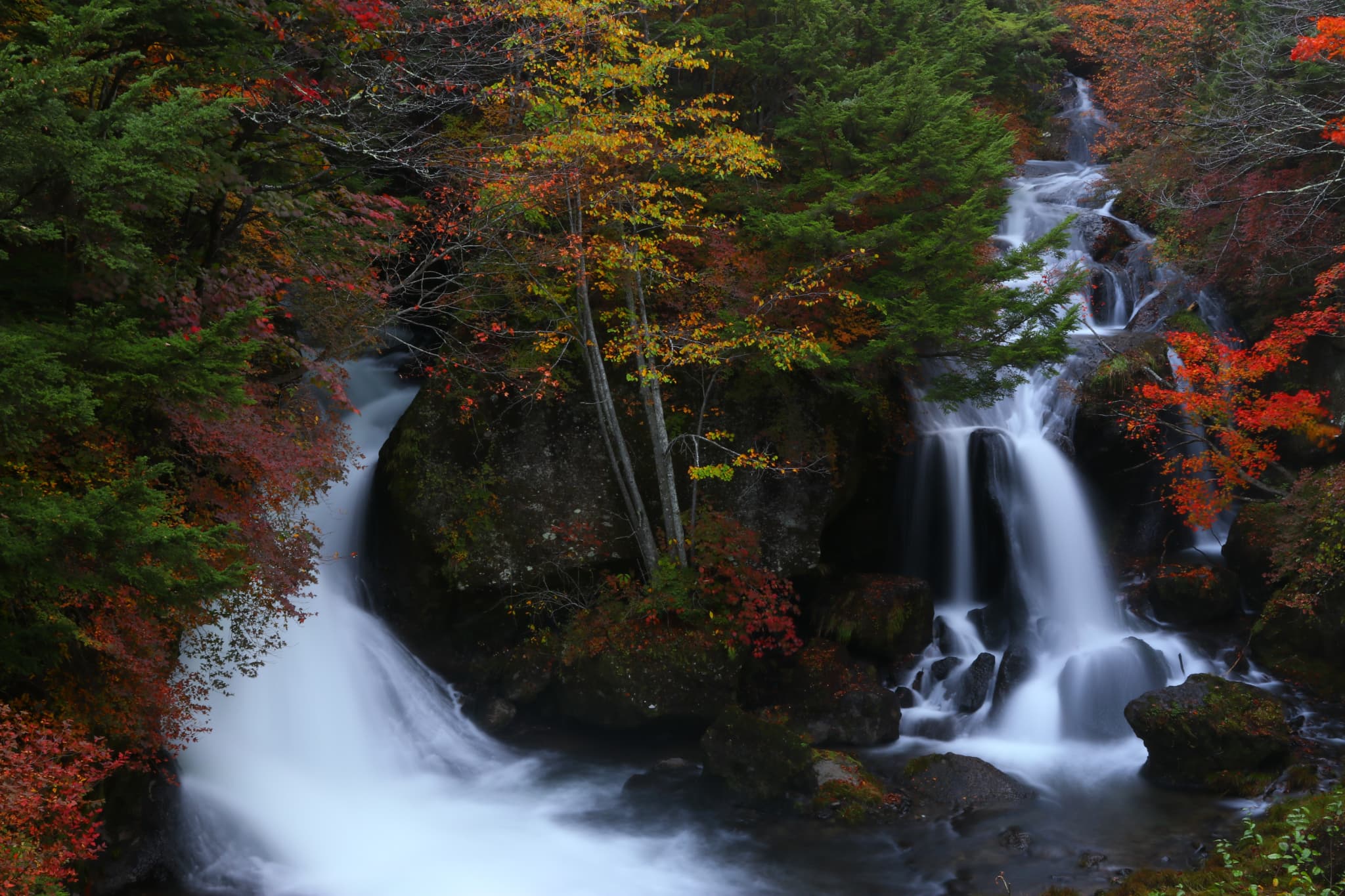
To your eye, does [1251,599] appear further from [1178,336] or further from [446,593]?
[446,593]

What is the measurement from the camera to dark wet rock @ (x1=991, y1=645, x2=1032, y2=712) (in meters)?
11.5

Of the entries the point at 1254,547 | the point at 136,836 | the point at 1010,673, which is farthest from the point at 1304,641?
the point at 136,836

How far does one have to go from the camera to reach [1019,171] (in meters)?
19.9

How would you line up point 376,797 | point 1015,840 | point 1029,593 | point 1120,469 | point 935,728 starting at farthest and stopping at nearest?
point 1120,469, point 1029,593, point 935,728, point 376,797, point 1015,840

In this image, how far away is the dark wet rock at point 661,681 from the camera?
35.5 ft

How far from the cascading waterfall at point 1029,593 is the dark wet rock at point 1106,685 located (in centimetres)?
2

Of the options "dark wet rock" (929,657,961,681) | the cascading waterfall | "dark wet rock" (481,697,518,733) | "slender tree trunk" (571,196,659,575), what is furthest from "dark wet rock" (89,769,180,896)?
"dark wet rock" (929,657,961,681)

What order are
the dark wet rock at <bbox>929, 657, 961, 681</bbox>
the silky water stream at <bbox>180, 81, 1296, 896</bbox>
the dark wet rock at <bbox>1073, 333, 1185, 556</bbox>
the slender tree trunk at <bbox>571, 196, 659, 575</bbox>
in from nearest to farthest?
the silky water stream at <bbox>180, 81, 1296, 896</bbox>
the slender tree trunk at <bbox>571, 196, 659, 575</bbox>
the dark wet rock at <bbox>929, 657, 961, 681</bbox>
the dark wet rock at <bbox>1073, 333, 1185, 556</bbox>

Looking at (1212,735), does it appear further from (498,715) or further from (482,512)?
(482,512)

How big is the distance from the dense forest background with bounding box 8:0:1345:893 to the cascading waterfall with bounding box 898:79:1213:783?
42.8 inches

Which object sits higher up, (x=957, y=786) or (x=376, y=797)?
(x=957, y=786)

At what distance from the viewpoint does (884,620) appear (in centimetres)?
Result: 1213

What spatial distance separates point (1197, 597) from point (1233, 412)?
2.68 meters

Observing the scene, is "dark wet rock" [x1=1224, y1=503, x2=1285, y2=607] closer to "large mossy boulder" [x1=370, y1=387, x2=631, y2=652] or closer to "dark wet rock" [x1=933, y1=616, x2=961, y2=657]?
"dark wet rock" [x1=933, y1=616, x2=961, y2=657]
